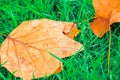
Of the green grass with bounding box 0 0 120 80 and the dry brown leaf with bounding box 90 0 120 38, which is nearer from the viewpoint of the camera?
the green grass with bounding box 0 0 120 80

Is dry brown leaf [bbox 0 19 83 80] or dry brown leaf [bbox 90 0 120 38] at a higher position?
dry brown leaf [bbox 90 0 120 38]

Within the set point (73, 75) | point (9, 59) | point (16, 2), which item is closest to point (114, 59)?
point (73, 75)

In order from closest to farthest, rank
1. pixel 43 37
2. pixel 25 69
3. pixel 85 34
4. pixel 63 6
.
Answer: pixel 25 69 < pixel 43 37 < pixel 85 34 < pixel 63 6

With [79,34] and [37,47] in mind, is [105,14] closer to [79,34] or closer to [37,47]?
[79,34]

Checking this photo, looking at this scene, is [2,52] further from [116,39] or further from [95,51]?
[116,39]
